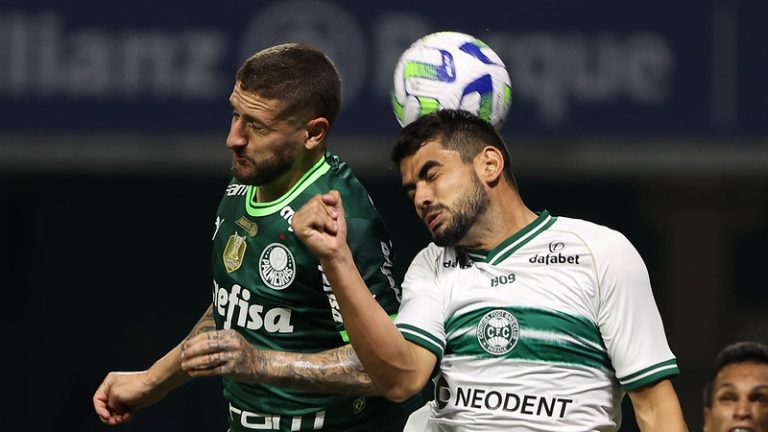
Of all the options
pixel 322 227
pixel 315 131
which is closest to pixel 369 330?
pixel 322 227

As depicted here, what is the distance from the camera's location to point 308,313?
454 cm

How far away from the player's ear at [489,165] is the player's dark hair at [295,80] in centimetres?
49

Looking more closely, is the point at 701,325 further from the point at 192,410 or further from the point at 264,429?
the point at 264,429

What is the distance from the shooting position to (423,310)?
4301 millimetres

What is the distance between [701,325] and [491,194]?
16.0 ft

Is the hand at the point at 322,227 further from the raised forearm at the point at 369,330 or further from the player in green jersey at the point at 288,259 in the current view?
the player in green jersey at the point at 288,259

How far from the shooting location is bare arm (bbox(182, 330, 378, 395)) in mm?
4082

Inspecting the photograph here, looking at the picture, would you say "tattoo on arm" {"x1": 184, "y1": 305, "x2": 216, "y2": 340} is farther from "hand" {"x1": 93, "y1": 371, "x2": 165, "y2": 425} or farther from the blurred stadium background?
the blurred stadium background

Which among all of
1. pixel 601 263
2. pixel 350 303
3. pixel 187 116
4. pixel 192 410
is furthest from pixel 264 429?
pixel 192 410

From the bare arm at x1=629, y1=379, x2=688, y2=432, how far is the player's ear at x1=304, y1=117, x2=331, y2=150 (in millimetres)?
1137

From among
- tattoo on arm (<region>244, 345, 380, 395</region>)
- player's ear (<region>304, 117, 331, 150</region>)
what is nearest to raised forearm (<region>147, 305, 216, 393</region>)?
tattoo on arm (<region>244, 345, 380, 395</region>)

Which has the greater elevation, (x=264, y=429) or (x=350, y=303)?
(x=350, y=303)

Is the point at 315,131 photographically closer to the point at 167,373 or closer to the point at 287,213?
the point at 287,213

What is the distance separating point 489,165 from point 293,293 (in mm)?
660
